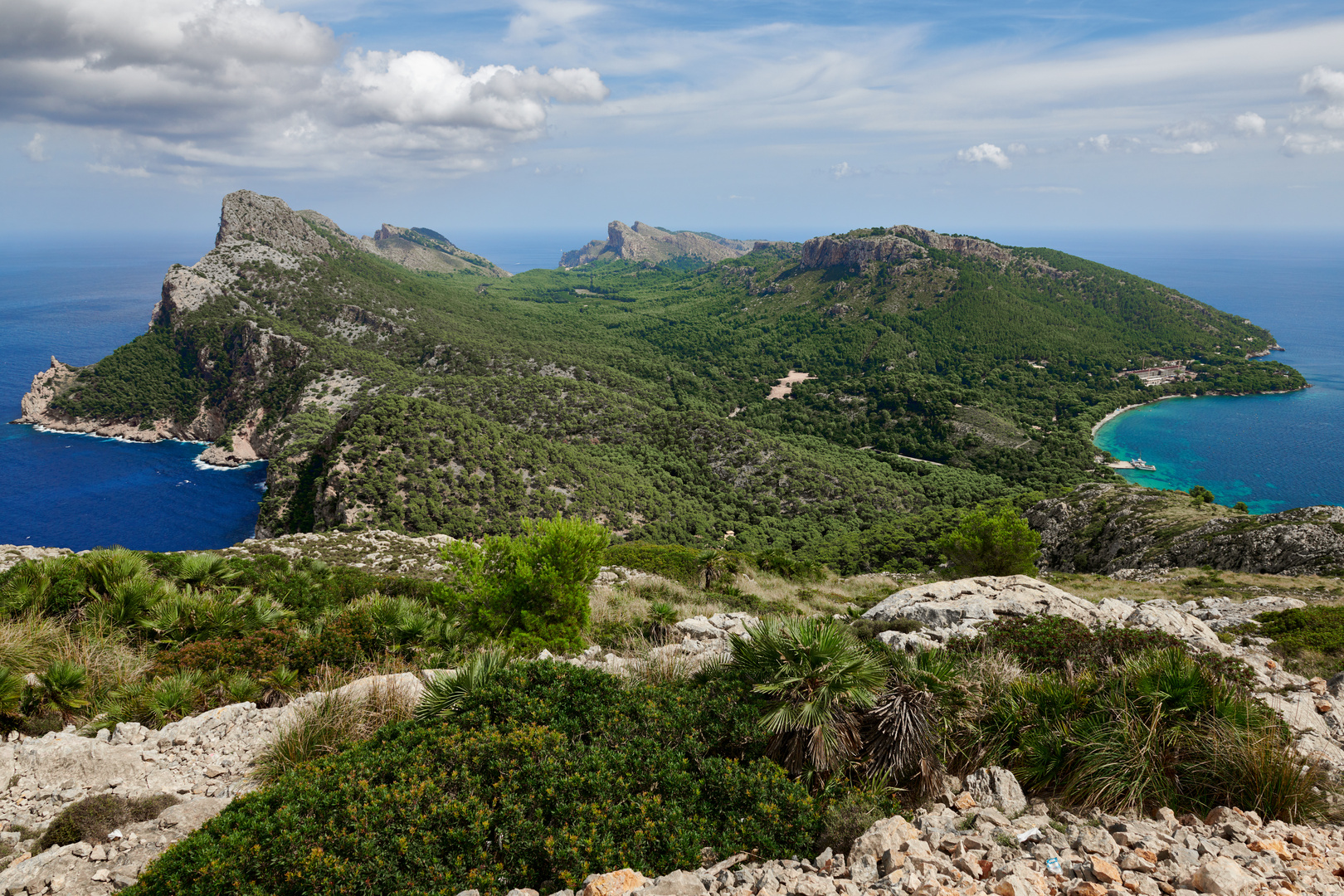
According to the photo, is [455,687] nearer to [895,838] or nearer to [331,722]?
[331,722]

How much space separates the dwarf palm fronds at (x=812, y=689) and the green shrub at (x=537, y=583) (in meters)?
6.22

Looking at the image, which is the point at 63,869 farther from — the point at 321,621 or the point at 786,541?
the point at 786,541

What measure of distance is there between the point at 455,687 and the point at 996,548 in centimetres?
2826

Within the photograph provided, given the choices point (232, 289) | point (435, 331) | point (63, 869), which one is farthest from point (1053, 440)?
point (232, 289)

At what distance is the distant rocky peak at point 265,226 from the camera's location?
124750 millimetres

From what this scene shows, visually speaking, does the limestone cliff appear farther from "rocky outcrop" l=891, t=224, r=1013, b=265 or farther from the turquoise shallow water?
"rocky outcrop" l=891, t=224, r=1013, b=265

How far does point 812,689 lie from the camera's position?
7.06 meters

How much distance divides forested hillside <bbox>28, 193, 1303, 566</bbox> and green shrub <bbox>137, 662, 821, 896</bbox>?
134 feet

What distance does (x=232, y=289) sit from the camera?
109625mm

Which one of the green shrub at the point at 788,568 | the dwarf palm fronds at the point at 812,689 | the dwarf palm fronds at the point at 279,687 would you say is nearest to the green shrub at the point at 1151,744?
the dwarf palm fronds at the point at 812,689

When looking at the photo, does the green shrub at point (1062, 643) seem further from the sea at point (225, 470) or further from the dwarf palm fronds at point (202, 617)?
the sea at point (225, 470)

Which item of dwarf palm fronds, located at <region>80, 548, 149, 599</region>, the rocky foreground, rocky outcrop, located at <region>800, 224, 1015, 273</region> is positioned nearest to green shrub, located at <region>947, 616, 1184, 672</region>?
the rocky foreground

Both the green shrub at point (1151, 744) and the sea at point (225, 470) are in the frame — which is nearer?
the green shrub at point (1151, 744)

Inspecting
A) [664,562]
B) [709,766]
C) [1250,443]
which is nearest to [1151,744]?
[709,766]
